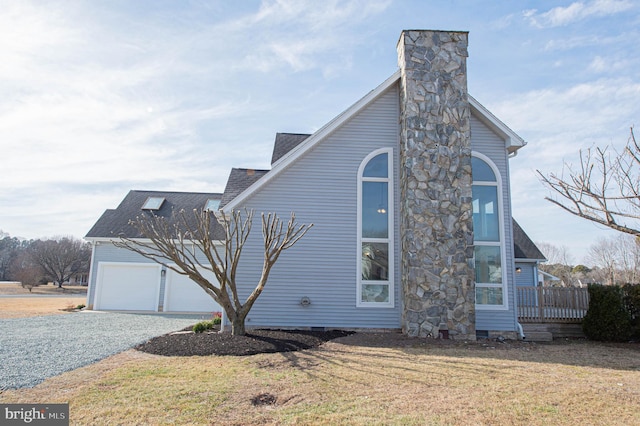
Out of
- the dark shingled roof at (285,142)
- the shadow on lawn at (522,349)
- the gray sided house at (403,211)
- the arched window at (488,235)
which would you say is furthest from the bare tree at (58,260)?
the arched window at (488,235)

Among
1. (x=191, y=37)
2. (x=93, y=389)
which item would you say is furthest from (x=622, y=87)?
(x=93, y=389)

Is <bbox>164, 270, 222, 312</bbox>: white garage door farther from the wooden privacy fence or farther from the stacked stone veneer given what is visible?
the wooden privacy fence

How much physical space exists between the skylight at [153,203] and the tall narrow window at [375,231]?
12.8m

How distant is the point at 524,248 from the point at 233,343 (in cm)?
1563

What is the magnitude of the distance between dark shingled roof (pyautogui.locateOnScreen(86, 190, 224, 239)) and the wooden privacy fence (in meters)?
12.1

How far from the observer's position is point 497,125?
10836 millimetres

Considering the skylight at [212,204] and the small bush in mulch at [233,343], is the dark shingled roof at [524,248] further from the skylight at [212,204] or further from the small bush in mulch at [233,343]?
the skylight at [212,204]

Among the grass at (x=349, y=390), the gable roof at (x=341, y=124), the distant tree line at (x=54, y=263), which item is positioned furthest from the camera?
the distant tree line at (x=54, y=263)

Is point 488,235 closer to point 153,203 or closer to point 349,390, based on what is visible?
point 349,390

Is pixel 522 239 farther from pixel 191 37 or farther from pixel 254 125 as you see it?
pixel 191 37

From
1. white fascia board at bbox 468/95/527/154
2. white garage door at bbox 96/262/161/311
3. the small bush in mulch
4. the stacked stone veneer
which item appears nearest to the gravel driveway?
the small bush in mulch

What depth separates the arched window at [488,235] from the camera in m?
10.5

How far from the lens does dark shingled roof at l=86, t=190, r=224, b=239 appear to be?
59.8 feet

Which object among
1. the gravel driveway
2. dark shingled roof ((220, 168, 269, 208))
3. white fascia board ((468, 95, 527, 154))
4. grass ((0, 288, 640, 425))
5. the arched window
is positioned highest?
white fascia board ((468, 95, 527, 154))
